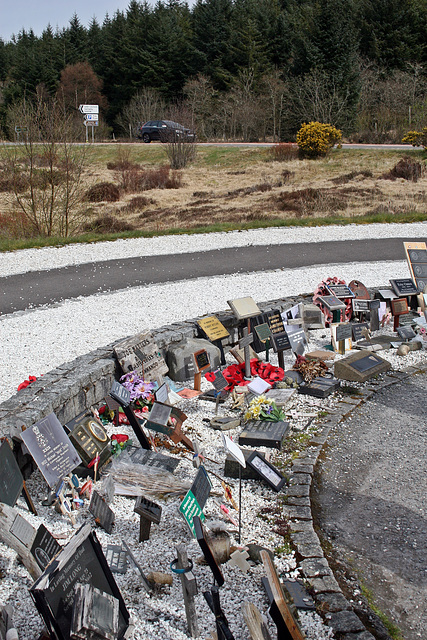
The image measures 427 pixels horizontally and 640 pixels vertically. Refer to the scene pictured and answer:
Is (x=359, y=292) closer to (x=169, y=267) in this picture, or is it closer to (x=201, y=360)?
(x=201, y=360)

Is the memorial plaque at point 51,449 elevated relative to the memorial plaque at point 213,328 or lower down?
lower down

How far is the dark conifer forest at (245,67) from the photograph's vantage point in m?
38.3

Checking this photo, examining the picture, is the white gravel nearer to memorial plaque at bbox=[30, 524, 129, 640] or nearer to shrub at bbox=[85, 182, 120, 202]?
memorial plaque at bbox=[30, 524, 129, 640]

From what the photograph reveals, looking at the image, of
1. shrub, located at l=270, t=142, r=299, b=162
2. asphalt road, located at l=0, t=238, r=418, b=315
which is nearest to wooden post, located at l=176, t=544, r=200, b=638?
asphalt road, located at l=0, t=238, r=418, b=315

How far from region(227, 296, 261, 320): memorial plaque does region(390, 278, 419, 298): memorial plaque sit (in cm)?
257

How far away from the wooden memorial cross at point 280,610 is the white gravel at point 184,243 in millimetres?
9191

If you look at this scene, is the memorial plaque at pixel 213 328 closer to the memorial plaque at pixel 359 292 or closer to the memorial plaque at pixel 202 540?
the memorial plaque at pixel 359 292

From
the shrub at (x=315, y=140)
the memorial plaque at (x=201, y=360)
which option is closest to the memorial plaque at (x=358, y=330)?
the memorial plaque at (x=201, y=360)

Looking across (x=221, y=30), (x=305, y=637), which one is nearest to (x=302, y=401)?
(x=305, y=637)

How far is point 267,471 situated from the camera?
4359 mm

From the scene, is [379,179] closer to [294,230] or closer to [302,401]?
[294,230]

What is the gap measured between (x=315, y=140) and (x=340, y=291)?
2397 centimetres

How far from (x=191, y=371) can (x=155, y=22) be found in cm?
5378

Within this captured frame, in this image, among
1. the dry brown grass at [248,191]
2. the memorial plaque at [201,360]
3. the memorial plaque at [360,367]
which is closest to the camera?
the memorial plaque at [201,360]
